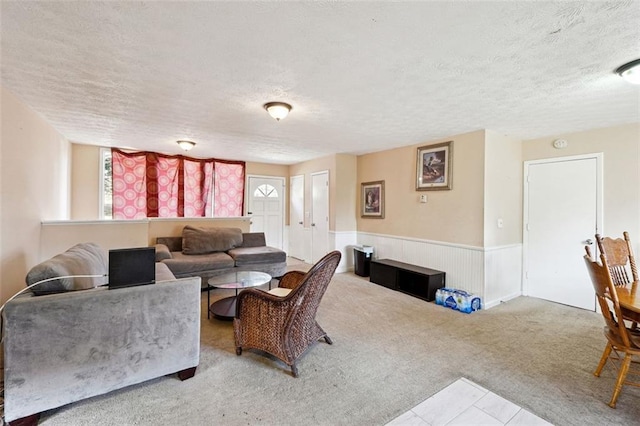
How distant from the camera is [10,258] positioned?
2508 mm

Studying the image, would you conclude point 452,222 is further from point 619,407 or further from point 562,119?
point 619,407

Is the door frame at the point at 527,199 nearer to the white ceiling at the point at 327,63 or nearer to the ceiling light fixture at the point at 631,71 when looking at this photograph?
the white ceiling at the point at 327,63

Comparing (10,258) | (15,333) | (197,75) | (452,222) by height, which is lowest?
(15,333)

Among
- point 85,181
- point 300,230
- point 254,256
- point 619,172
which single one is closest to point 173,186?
point 85,181

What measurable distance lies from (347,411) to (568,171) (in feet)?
13.8

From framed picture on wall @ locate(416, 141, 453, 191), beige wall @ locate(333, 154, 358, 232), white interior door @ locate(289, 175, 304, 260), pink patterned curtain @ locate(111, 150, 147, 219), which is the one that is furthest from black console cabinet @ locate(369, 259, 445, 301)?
pink patterned curtain @ locate(111, 150, 147, 219)

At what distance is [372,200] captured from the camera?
17.7 ft

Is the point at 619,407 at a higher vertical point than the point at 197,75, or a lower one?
lower

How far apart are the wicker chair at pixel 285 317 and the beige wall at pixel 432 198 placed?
253 cm

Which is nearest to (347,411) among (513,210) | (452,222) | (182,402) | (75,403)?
(182,402)

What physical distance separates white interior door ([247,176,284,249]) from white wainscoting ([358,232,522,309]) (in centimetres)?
345

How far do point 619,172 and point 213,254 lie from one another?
5701mm

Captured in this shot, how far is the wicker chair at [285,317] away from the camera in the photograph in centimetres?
209

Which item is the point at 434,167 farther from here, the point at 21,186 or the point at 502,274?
the point at 21,186
